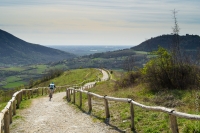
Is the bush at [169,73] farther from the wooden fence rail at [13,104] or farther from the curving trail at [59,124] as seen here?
the wooden fence rail at [13,104]

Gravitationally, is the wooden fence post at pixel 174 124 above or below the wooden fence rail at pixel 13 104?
above

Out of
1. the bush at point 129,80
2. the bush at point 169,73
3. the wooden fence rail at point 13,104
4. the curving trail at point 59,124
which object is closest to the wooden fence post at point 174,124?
the curving trail at point 59,124

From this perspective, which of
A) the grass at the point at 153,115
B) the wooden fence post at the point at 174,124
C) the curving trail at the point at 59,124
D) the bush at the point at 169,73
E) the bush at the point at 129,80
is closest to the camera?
the wooden fence post at the point at 174,124

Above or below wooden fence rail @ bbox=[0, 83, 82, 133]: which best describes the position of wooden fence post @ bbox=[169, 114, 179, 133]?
above

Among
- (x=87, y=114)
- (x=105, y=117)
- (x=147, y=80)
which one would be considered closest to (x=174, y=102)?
(x=105, y=117)

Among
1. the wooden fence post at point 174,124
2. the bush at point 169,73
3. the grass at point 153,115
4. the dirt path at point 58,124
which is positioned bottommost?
the dirt path at point 58,124

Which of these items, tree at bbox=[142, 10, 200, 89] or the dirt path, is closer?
the dirt path

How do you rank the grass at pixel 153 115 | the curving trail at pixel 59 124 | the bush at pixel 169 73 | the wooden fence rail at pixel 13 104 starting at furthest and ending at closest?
the bush at pixel 169 73 < the curving trail at pixel 59 124 < the wooden fence rail at pixel 13 104 < the grass at pixel 153 115

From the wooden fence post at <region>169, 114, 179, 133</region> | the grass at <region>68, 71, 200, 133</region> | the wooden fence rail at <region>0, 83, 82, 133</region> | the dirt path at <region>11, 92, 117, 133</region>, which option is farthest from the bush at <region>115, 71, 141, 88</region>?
the wooden fence post at <region>169, 114, 179, 133</region>

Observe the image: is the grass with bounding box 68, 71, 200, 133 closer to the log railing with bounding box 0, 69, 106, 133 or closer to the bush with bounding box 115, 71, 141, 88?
the log railing with bounding box 0, 69, 106, 133

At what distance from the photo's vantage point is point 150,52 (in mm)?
20812

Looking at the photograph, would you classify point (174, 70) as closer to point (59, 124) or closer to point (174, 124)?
point (59, 124)

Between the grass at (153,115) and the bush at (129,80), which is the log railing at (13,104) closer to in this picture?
the grass at (153,115)

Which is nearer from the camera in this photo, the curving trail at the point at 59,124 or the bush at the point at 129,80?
the curving trail at the point at 59,124
